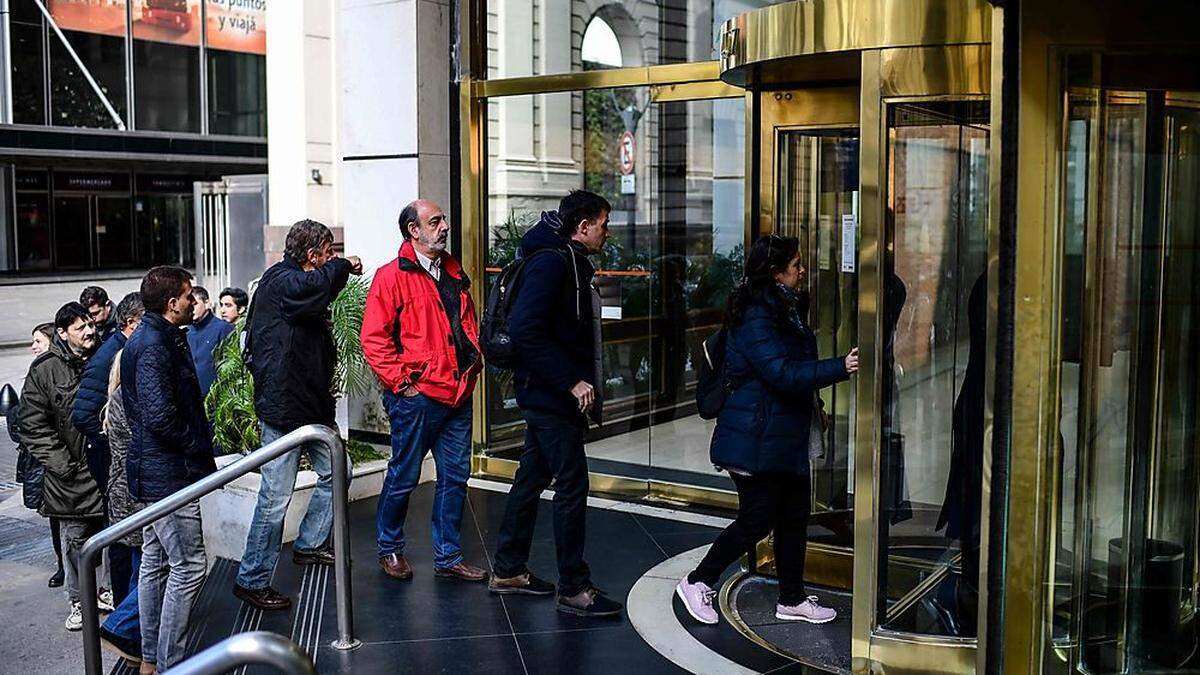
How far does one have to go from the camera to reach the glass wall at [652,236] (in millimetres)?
8102

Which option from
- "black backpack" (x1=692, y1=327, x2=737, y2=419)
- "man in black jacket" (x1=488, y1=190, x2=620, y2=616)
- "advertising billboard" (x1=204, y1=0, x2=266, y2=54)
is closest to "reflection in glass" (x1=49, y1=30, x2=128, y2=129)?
"advertising billboard" (x1=204, y1=0, x2=266, y2=54)

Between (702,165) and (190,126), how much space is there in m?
32.5

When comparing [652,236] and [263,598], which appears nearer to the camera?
[263,598]

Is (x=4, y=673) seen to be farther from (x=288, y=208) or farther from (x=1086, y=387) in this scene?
(x=288, y=208)

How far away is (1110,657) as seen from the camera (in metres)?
4.07

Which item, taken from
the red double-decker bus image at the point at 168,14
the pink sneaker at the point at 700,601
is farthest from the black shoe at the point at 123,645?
the red double-decker bus image at the point at 168,14

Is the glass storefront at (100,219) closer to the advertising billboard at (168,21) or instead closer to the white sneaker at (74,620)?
the advertising billboard at (168,21)

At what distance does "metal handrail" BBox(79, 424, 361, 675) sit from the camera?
16.6 ft

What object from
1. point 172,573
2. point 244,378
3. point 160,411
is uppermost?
point 160,411

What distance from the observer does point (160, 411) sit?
523 cm

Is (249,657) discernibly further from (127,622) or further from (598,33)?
(598,33)

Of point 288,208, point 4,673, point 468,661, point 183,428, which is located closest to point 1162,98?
point 468,661

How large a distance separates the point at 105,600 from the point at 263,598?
1.64 meters

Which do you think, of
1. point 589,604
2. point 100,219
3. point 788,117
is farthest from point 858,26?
point 100,219
